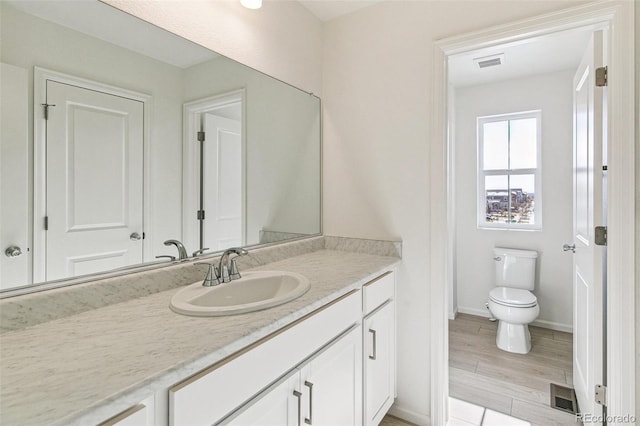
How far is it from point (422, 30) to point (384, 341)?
1707mm

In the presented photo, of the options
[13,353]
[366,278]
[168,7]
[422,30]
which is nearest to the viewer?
[13,353]

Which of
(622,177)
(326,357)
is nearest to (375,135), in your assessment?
(622,177)

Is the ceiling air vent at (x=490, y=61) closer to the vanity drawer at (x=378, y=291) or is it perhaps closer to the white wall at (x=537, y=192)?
the white wall at (x=537, y=192)

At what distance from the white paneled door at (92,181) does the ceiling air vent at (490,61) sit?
2.50 m

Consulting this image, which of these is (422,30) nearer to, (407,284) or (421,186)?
(421,186)

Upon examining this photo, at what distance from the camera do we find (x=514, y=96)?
2.96 m

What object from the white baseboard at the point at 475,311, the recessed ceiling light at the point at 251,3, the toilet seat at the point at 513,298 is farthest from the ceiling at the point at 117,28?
the white baseboard at the point at 475,311

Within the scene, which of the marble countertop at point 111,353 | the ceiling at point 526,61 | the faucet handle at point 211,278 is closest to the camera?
the marble countertop at point 111,353

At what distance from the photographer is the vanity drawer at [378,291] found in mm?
1446

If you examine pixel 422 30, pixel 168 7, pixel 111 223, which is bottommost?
pixel 111 223

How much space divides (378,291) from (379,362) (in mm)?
356

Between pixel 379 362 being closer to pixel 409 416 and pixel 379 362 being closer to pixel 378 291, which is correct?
pixel 378 291

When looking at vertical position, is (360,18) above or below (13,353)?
above

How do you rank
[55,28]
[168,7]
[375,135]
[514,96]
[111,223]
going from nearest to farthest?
[55,28] → [111,223] → [168,7] → [375,135] → [514,96]
